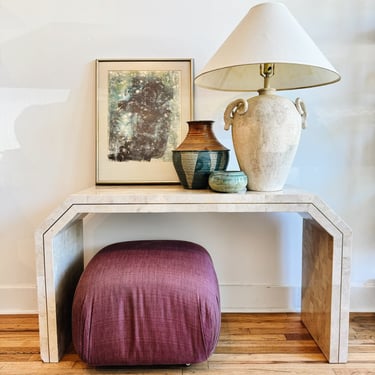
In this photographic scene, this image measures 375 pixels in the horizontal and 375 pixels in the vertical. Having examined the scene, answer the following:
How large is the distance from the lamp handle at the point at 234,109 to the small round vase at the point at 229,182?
0.21 m

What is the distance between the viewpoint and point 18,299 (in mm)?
1732

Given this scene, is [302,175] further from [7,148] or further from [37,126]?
[7,148]

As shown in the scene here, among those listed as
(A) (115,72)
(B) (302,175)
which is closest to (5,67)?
(A) (115,72)

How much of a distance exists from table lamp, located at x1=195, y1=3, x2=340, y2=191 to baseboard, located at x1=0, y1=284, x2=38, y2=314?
131cm

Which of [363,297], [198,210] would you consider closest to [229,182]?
[198,210]

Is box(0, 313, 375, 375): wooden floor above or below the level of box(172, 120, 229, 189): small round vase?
below

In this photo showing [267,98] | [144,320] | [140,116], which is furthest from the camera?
[140,116]

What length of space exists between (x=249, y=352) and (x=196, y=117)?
1.12 m

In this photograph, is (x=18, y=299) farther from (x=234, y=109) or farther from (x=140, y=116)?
(x=234, y=109)

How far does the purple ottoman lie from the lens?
3.89 ft

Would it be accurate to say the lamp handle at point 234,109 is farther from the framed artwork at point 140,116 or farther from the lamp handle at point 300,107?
the framed artwork at point 140,116

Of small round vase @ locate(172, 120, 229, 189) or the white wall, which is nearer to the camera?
small round vase @ locate(172, 120, 229, 189)

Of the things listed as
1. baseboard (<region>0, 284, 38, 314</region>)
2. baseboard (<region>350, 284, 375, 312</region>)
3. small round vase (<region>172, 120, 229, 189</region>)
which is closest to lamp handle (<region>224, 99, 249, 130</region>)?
small round vase (<region>172, 120, 229, 189</region>)

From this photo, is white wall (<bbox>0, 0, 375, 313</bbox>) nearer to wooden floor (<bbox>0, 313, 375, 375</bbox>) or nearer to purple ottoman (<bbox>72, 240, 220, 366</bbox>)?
wooden floor (<bbox>0, 313, 375, 375</bbox>)
